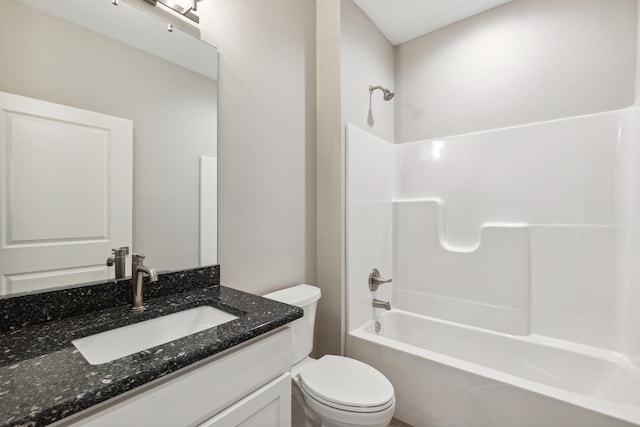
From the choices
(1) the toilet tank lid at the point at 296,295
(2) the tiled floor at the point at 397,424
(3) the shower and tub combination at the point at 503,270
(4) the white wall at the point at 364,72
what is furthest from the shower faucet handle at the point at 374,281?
(4) the white wall at the point at 364,72

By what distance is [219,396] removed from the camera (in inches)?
32.8

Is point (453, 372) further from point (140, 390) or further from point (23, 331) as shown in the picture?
point (23, 331)

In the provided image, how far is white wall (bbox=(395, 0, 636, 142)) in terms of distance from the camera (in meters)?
1.76

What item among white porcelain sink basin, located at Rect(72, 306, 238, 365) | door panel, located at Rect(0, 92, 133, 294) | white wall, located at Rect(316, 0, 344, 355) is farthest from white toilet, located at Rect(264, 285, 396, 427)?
door panel, located at Rect(0, 92, 133, 294)

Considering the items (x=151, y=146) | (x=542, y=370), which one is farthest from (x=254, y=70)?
(x=542, y=370)

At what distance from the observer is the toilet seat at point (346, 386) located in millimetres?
1254

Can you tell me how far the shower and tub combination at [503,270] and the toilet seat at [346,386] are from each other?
12.8 inches

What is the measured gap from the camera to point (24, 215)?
0.93 meters

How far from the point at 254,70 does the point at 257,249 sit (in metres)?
1.00

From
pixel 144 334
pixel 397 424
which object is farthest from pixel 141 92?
pixel 397 424

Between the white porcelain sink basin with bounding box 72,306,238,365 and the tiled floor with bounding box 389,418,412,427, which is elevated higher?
the white porcelain sink basin with bounding box 72,306,238,365

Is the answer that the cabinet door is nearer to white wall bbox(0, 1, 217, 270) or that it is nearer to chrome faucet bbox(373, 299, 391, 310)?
white wall bbox(0, 1, 217, 270)

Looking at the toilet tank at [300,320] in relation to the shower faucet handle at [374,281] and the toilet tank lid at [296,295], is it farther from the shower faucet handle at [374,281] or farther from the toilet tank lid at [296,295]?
the shower faucet handle at [374,281]

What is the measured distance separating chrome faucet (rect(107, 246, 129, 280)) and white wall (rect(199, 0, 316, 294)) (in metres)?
0.43
